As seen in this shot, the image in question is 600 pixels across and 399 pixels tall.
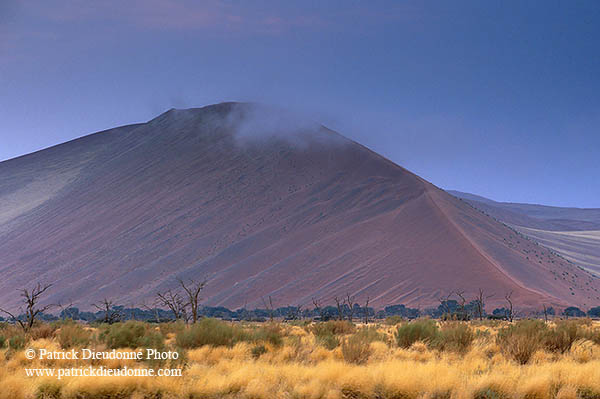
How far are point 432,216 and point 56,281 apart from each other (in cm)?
5776

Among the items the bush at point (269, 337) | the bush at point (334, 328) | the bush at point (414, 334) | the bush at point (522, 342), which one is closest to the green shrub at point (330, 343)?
the bush at point (269, 337)

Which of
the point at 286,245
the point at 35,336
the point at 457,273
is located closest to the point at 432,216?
the point at 457,273

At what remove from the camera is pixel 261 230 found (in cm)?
8194

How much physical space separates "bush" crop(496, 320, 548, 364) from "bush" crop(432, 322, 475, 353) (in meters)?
0.84

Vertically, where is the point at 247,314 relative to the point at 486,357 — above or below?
below

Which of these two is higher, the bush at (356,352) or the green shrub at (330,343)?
the bush at (356,352)

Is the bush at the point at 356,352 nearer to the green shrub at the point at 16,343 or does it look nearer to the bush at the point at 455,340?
the bush at the point at 455,340

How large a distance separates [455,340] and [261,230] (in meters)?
68.5

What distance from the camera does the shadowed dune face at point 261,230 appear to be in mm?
65750

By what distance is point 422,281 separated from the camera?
211ft

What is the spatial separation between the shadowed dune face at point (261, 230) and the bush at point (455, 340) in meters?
46.0

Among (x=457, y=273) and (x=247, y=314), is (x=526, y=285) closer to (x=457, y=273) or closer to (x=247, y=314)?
(x=457, y=273)

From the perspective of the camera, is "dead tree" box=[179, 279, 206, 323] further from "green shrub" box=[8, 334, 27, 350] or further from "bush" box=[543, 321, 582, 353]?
"bush" box=[543, 321, 582, 353]

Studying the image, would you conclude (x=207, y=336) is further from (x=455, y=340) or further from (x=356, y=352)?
(x=455, y=340)
